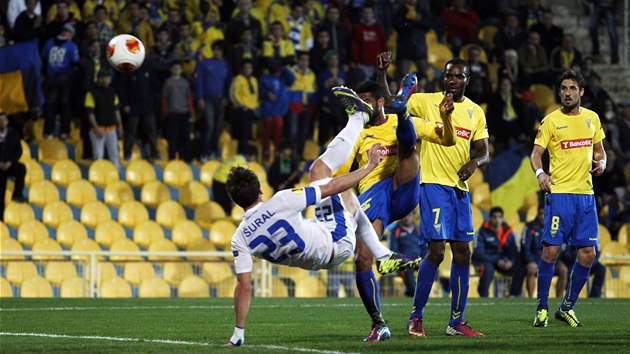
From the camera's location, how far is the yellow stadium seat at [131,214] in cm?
2052

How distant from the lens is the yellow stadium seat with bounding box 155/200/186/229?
20.9 metres

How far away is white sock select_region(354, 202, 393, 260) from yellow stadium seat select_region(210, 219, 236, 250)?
37.6 feet

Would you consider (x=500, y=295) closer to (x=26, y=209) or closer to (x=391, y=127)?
(x=26, y=209)

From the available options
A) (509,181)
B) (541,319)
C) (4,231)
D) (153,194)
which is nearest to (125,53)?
(4,231)

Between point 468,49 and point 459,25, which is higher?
point 459,25

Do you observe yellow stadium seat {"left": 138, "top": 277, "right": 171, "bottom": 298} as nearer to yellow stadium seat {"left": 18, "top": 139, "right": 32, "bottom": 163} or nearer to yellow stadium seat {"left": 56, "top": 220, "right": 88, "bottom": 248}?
yellow stadium seat {"left": 56, "top": 220, "right": 88, "bottom": 248}

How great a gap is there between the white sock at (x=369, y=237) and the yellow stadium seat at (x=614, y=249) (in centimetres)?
1351

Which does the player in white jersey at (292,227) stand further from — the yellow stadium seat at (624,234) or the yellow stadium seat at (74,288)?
the yellow stadium seat at (624,234)

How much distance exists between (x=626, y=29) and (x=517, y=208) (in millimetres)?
7252

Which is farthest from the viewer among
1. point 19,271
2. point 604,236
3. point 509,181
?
point 509,181

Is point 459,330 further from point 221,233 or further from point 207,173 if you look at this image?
point 207,173

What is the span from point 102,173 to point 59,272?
9.65ft

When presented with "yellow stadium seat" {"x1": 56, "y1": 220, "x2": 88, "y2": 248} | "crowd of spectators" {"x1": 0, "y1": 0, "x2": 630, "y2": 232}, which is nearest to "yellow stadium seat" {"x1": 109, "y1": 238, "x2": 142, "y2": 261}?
"yellow stadium seat" {"x1": 56, "y1": 220, "x2": 88, "y2": 248}

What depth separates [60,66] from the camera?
20.6 metres
